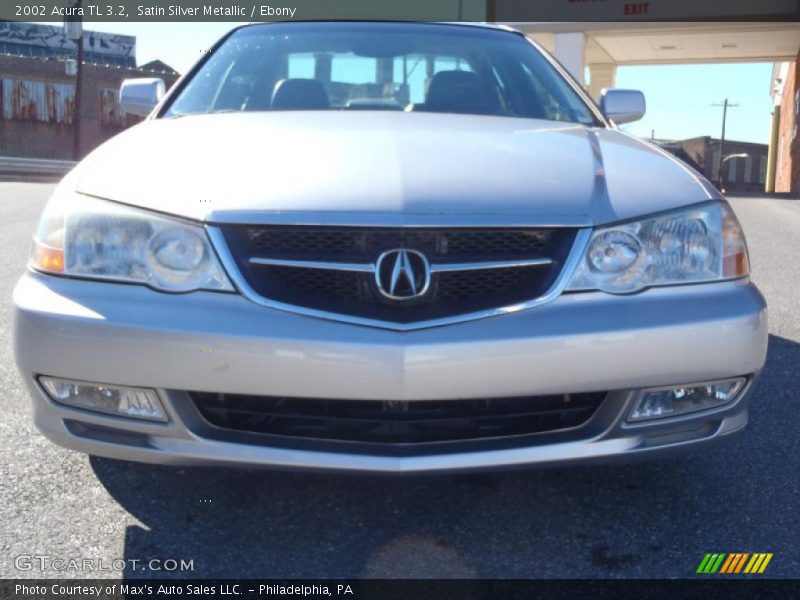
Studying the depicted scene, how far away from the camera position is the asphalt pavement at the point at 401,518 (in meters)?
2.27

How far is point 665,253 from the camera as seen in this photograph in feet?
7.64

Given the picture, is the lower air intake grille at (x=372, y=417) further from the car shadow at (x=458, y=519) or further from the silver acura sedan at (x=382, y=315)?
the car shadow at (x=458, y=519)

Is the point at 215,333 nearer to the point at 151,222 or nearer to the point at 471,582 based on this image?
the point at 151,222

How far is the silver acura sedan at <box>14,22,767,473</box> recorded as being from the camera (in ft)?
6.88

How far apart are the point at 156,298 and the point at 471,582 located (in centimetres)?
99

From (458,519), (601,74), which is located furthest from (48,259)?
(601,74)

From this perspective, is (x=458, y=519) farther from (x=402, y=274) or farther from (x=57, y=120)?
(x=57, y=120)

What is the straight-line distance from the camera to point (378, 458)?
213cm

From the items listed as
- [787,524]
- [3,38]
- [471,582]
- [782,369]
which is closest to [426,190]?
[471,582]

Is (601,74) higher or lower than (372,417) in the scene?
higher

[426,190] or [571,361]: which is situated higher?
[426,190]

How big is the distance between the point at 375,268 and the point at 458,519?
2.59ft

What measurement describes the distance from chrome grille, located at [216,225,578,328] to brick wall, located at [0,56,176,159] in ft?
121
